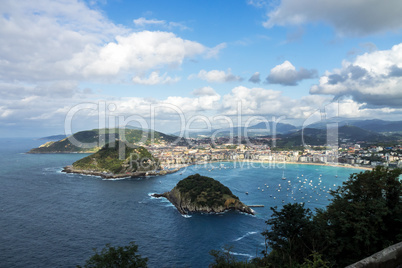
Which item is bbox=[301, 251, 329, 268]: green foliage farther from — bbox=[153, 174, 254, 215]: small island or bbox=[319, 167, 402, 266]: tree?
bbox=[153, 174, 254, 215]: small island

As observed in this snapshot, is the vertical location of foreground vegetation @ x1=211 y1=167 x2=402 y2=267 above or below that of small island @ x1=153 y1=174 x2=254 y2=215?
above

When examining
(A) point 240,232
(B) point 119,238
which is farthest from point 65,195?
(A) point 240,232

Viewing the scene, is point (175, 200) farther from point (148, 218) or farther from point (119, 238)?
point (119, 238)

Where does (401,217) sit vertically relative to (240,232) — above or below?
above

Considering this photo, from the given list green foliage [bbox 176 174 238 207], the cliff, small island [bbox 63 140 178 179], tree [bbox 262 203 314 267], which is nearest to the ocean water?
green foliage [bbox 176 174 238 207]

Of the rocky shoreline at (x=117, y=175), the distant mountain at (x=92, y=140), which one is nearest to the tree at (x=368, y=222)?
the rocky shoreline at (x=117, y=175)

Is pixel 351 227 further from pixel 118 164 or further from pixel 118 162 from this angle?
pixel 118 162

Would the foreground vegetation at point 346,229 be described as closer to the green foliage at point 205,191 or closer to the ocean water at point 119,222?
the ocean water at point 119,222

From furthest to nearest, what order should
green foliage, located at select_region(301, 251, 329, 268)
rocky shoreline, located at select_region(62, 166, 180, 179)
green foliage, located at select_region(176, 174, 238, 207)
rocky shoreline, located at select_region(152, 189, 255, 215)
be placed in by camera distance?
rocky shoreline, located at select_region(62, 166, 180, 179) → green foliage, located at select_region(176, 174, 238, 207) → rocky shoreline, located at select_region(152, 189, 255, 215) → green foliage, located at select_region(301, 251, 329, 268)
